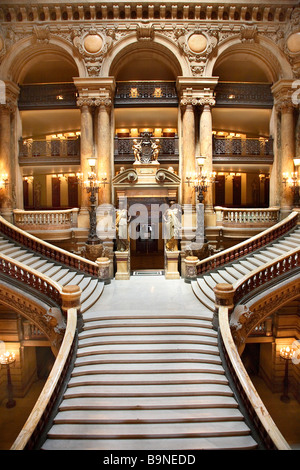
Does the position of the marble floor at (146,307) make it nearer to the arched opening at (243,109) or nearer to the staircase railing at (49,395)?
the staircase railing at (49,395)

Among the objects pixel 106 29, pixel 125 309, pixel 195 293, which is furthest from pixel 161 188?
pixel 106 29

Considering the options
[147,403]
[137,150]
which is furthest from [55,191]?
[147,403]

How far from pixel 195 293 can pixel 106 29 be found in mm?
11545

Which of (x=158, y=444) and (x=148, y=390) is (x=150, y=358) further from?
(x=158, y=444)

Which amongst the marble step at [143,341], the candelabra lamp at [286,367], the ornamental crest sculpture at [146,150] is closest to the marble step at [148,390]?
the marble step at [143,341]

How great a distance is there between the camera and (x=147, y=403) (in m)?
6.23

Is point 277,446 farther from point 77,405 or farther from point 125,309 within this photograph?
point 125,309

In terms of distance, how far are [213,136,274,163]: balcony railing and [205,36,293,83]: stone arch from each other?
2.84 metres

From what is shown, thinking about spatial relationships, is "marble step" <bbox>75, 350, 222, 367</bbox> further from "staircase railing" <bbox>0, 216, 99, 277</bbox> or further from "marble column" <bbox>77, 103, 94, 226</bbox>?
"marble column" <bbox>77, 103, 94, 226</bbox>

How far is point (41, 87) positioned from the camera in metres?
14.6

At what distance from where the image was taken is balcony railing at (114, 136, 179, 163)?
46.9 feet

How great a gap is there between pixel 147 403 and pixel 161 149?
10935 mm

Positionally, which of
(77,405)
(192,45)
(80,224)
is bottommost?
(77,405)

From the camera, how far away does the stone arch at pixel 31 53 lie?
1343 cm
